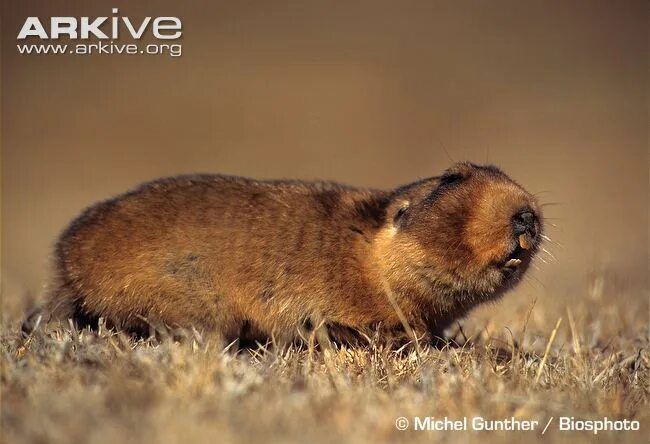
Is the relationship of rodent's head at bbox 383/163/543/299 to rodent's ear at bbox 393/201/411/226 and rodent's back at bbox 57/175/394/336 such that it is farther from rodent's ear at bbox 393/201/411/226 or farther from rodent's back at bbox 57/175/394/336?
rodent's back at bbox 57/175/394/336

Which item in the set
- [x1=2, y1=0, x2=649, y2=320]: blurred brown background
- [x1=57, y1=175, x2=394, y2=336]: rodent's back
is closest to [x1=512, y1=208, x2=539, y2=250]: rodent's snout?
[x1=57, y1=175, x2=394, y2=336]: rodent's back

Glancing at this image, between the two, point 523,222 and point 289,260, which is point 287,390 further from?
point 523,222

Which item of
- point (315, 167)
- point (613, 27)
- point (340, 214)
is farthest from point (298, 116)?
point (340, 214)

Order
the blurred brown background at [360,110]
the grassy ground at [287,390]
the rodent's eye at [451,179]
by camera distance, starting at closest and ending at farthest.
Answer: the grassy ground at [287,390] < the rodent's eye at [451,179] < the blurred brown background at [360,110]

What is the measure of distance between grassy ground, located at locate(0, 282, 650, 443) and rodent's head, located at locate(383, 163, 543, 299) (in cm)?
37

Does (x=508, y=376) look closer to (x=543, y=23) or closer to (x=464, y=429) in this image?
(x=464, y=429)

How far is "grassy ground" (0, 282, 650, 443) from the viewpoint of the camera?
3020 mm

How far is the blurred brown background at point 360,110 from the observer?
39.5 feet

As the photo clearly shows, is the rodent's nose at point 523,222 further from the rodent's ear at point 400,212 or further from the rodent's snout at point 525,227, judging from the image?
the rodent's ear at point 400,212

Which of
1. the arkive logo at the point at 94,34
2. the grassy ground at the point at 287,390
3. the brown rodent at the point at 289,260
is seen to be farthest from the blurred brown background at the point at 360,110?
the grassy ground at the point at 287,390

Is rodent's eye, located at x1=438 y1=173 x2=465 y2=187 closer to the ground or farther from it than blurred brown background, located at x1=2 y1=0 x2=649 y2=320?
closer to the ground

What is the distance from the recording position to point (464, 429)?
3402 millimetres

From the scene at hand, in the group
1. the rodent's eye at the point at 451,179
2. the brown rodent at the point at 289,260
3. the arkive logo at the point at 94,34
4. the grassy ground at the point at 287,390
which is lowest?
the grassy ground at the point at 287,390

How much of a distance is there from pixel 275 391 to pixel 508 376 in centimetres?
127
